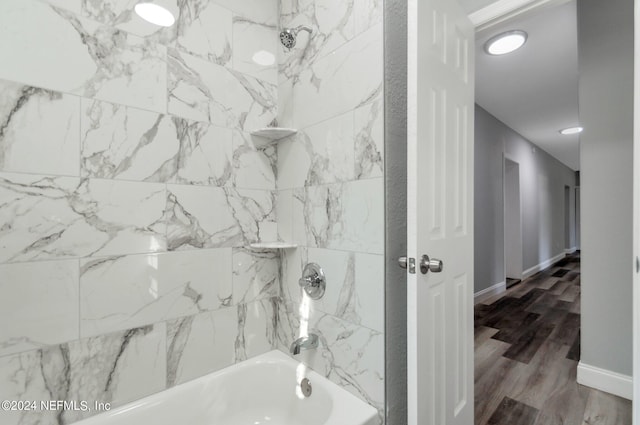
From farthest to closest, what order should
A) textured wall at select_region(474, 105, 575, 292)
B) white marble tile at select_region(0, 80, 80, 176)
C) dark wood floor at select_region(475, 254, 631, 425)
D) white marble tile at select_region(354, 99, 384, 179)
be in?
textured wall at select_region(474, 105, 575, 292)
dark wood floor at select_region(475, 254, 631, 425)
white marble tile at select_region(354, 99, 384, 179)
white marble tile at select_region(0, 80, 80, 176)

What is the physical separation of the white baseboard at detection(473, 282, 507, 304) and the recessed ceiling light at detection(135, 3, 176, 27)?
12.6 ft

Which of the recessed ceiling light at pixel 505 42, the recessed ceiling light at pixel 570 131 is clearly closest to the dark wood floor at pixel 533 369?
the recessed ceiling light at pixel 505 42

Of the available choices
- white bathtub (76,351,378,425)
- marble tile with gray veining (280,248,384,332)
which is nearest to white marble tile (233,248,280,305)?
marble tile with gray veining (280,248,384,332)

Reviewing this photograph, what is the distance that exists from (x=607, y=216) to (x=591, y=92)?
0.86 m

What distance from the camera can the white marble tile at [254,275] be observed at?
158 centimetres

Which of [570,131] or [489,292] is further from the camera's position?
[570,131]

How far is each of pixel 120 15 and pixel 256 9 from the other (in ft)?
2.35

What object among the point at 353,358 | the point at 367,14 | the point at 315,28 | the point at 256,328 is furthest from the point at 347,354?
the point at 315,28

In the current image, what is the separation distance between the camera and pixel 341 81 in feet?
4.40

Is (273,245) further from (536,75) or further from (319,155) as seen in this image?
(536,75)

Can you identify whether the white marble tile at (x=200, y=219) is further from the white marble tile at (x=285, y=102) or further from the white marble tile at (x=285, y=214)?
the white marble tile at (x=285, y=102)

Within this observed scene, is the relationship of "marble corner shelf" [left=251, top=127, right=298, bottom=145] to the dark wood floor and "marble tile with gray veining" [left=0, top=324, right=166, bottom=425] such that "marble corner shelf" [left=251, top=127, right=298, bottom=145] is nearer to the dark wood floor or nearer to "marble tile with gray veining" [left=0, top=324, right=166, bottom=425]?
"marble tile with gray veining" [left=0, top=324, right=166, bottom=425]

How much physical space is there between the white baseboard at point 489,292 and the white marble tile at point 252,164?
10.0ft

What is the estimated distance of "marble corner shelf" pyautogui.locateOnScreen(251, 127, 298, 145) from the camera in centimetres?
153
